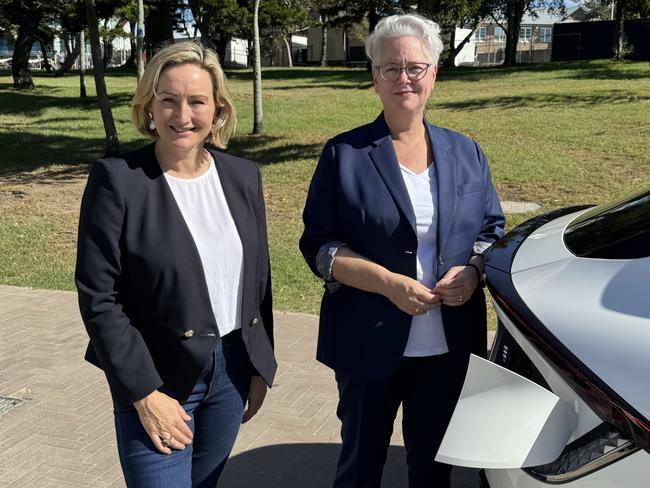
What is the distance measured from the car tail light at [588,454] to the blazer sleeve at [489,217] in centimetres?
96

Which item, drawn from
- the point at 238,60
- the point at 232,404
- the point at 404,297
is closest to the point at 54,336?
the point at 232,404

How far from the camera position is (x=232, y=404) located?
91.7 inches

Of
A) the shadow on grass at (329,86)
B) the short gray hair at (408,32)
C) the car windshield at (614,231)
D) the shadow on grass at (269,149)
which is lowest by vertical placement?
the shadow on grass at (269,149)

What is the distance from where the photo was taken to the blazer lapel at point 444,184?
234 centimetres

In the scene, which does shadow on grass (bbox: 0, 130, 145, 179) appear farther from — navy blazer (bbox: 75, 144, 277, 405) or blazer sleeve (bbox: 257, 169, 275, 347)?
navy blazer (bbox: 75, 144, 277, 405)

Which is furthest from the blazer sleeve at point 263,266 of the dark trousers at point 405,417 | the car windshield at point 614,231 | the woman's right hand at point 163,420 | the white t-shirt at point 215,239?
the car windshield at point 614,231

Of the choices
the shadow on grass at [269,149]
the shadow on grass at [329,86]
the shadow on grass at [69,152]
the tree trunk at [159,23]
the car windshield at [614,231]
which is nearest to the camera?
the car windshield at [614,231]

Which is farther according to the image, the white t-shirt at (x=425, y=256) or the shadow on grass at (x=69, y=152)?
the shadow on grass at (x=69, y=152)

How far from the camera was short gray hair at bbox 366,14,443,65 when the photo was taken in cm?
232

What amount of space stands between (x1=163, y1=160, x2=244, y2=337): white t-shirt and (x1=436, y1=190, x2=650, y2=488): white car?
2.51 feet

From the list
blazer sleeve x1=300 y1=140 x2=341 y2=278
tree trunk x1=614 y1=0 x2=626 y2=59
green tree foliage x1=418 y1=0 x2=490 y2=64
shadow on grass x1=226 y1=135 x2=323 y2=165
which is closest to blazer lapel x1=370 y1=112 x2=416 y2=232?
blazer sleeve x1=300 y1=140 x2=341 y2=278

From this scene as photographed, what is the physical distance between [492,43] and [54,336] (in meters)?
73.3

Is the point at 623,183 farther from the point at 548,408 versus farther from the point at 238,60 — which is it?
the point at 238,60

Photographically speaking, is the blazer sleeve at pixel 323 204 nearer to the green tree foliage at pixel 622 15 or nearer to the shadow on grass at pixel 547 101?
the shadow on grass at pixel 547 101
